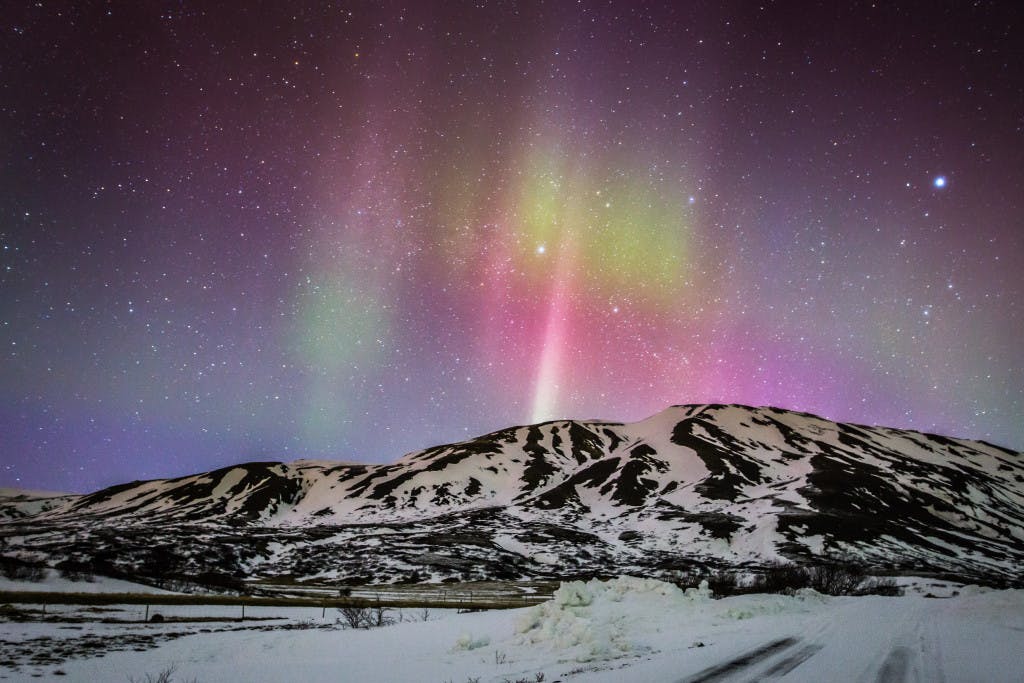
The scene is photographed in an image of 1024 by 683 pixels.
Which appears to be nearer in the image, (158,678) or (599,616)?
(158,678)

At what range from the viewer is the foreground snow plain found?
11.8 meters

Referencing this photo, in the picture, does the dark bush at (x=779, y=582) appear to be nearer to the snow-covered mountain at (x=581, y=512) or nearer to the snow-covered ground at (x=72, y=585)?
the snow-covered mountain at (x=581, y=512)

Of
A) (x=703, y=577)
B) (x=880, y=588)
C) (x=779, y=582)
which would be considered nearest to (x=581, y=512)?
(x=703, y=577)

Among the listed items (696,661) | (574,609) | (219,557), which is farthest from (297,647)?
(219,557)

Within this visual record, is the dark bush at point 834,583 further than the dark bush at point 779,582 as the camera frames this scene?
Yes

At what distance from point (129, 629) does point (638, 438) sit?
17935 centimetres

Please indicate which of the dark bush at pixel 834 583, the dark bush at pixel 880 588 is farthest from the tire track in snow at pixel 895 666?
the dark bush at pixel 880 588

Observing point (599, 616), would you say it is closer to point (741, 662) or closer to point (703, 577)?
point (741, 662)

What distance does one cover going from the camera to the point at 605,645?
14930mm

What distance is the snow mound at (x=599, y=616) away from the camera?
50.2 ft

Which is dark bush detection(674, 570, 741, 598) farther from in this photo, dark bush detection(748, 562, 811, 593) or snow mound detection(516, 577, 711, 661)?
snow mound detection(516, 577, 711, 661)

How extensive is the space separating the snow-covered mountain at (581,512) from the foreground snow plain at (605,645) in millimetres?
49344

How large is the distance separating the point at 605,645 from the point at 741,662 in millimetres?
3933

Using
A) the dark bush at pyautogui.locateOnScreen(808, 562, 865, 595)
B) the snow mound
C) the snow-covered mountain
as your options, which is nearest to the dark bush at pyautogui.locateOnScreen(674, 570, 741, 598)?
the snow-covered mountain
